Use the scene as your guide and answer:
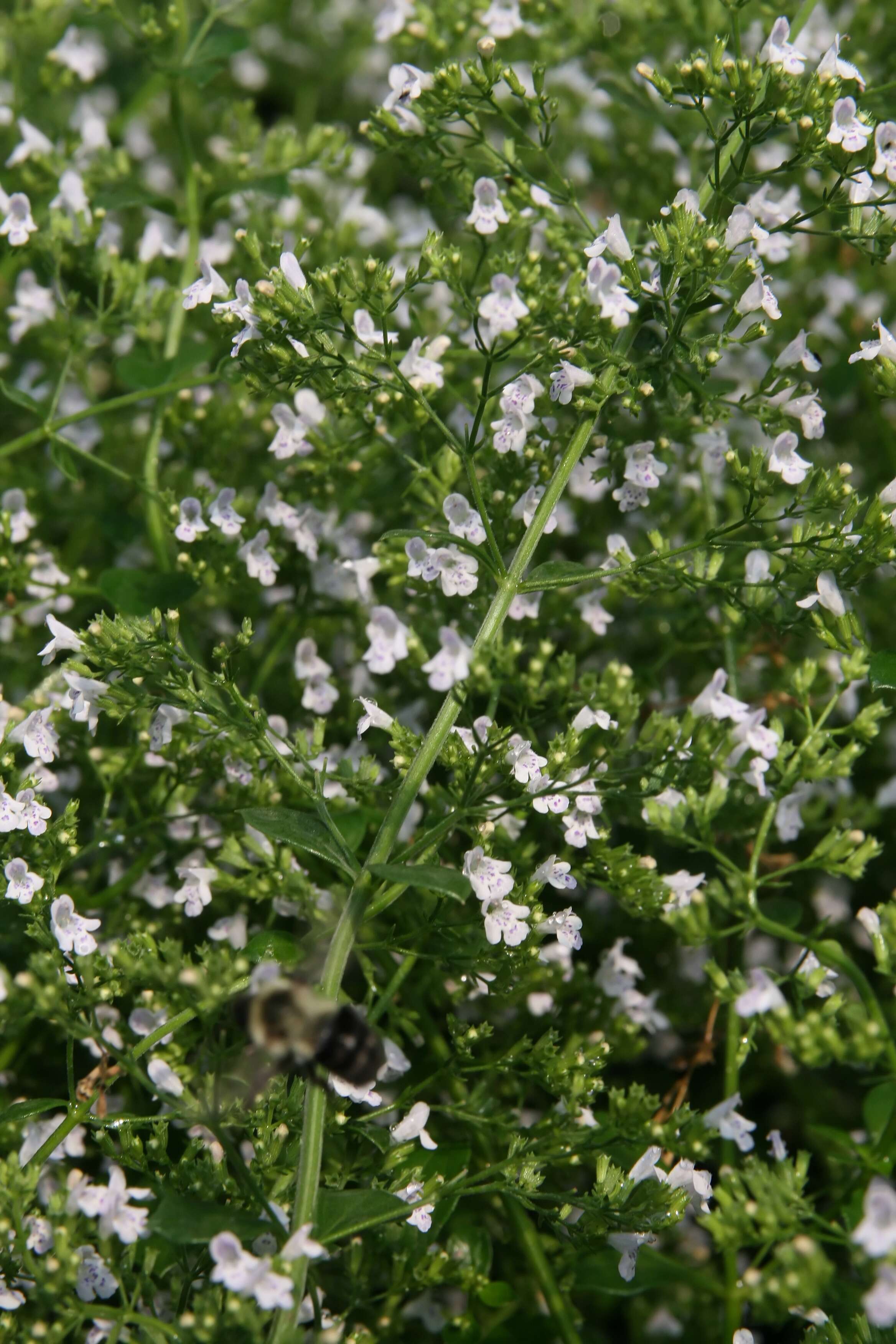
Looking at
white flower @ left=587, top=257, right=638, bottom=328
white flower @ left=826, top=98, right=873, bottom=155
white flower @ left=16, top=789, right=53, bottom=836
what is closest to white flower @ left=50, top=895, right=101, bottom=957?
white flower @ left=16, top=789, right=53, bottom=836

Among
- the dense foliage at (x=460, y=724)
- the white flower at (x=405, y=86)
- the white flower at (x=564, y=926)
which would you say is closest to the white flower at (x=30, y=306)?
the dense foliage at (x=460, y=724)

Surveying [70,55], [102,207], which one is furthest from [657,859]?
[70,55]

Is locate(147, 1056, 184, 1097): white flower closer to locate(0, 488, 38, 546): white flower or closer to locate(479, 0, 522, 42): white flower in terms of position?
locate(0, 488, 38, 546): white flower

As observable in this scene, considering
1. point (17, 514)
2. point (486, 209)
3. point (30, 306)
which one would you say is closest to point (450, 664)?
point (486, 209)

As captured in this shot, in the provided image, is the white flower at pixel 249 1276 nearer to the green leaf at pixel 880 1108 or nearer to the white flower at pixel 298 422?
the green leaf at pixel 880 1108

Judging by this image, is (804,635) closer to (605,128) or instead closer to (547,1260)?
(547,1260)

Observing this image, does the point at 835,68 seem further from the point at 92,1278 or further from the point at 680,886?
the point at 92,1278
